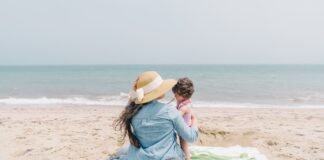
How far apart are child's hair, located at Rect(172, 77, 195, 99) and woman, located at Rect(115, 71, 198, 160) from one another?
27.7 inches

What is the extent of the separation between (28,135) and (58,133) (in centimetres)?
61

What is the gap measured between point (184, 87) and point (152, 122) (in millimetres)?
1020

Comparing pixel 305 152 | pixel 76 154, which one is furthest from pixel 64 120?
pixel 305 152

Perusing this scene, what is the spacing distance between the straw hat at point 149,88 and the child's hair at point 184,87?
27.7 inches

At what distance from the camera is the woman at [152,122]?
375 cm

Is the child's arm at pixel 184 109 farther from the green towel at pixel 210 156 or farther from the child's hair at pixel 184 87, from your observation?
the green towel at pixel 210 156

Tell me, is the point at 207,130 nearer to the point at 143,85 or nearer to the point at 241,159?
the point at 241,159

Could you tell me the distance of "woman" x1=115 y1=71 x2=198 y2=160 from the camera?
375cm

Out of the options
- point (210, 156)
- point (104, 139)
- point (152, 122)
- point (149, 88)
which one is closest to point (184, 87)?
point (149, 88)

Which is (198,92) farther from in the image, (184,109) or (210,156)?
(184,109)

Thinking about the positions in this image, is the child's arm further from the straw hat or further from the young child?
the straw hat

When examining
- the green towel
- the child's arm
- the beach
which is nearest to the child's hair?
the child's arm

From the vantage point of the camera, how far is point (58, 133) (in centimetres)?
859

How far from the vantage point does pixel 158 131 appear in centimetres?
382
